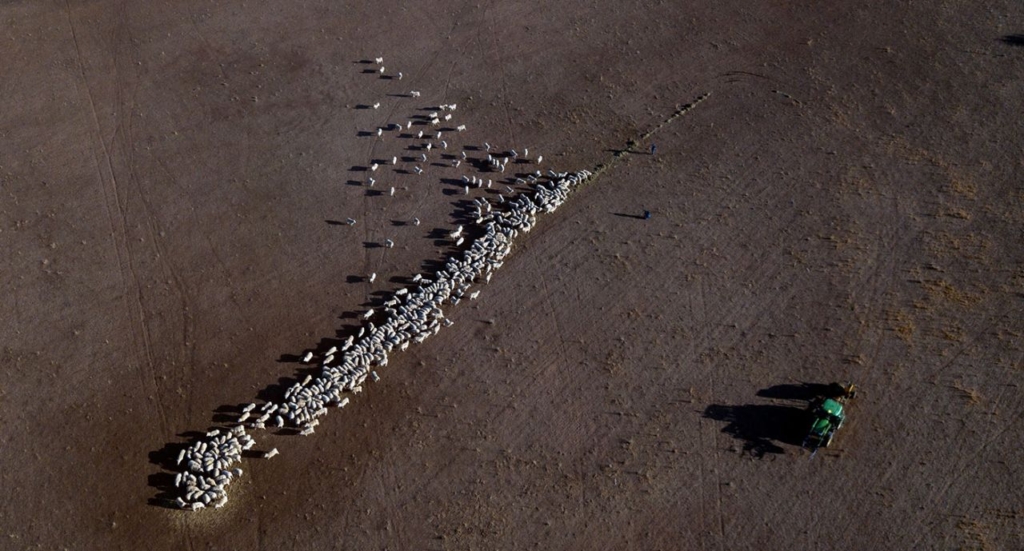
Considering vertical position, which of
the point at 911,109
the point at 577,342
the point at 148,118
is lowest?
the point at 577,342

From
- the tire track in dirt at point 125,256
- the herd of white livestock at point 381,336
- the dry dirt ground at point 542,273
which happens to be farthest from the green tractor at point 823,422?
the tire track in dirt at point 125,256

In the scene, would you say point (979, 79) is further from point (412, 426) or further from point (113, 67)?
point (113, 67)

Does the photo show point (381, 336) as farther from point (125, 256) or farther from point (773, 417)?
point (773, 417)

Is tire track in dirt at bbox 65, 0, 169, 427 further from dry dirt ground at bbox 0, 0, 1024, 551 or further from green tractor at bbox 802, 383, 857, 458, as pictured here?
green tractor at bbox 802, 383, 857, 458

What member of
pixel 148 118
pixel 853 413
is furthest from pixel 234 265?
pixel 853 413

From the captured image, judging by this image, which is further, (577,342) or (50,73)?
(50,73)

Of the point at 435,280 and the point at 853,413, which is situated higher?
the point at 435,280

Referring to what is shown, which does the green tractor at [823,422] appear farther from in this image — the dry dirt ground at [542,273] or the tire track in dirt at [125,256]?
the tire track in dirt at [125,256]
